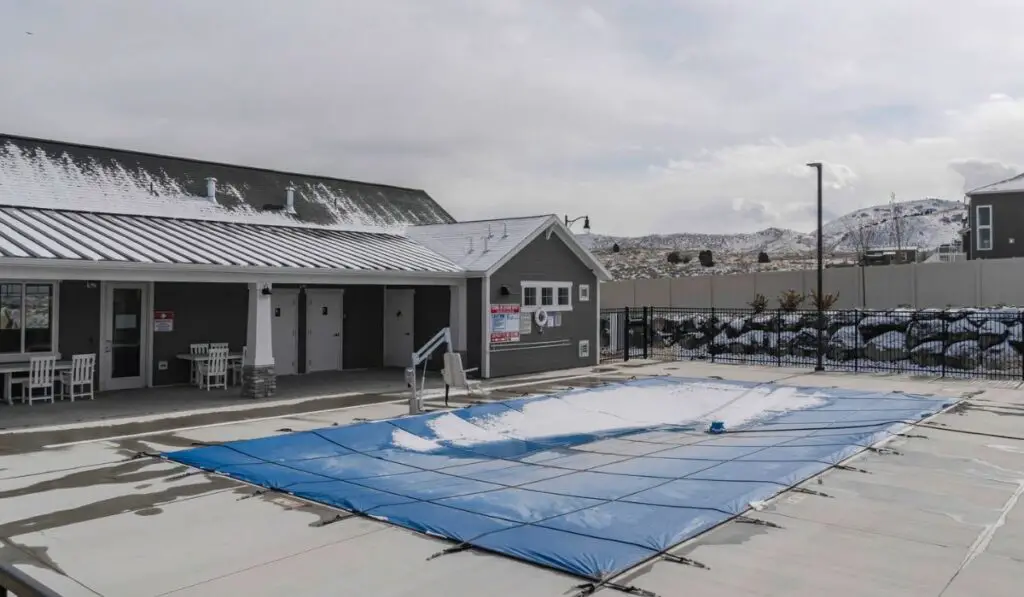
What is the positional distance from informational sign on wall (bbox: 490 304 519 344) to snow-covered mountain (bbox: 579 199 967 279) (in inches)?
1500

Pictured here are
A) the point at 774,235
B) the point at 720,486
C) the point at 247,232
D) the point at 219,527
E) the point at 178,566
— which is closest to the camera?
the point at 178,566

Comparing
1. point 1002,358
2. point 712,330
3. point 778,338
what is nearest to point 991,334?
point 1002,358

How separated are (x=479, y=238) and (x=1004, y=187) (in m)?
23.2

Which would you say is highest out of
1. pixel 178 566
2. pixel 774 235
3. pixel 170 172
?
pixel 774 235

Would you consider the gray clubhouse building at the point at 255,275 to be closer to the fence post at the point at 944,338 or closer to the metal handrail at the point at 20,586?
the fence post at the point at 944,338

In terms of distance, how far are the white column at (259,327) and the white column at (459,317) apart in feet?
15.1

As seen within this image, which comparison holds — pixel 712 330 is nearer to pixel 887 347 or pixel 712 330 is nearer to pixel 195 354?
pixel 887 347

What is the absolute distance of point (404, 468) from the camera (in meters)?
8.37

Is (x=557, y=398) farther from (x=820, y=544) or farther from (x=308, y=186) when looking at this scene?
(x=308, y=186)

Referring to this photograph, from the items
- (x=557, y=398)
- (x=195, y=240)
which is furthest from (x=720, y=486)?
(x=195, y=240)

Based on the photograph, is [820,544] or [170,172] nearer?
[820,544]

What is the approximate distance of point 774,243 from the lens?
94688 mm

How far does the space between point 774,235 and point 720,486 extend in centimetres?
9677

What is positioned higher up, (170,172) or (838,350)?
(170,172)
